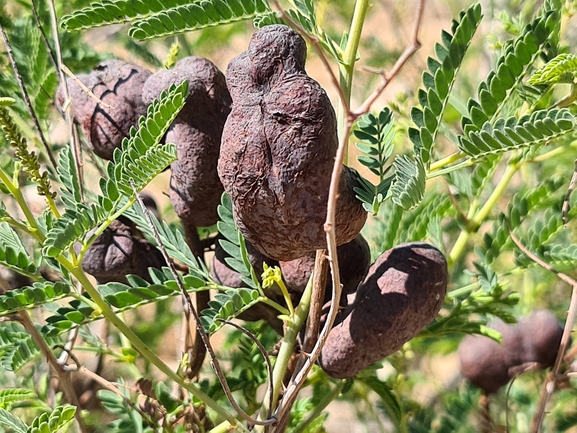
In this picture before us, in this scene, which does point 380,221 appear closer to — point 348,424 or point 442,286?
point 442,286

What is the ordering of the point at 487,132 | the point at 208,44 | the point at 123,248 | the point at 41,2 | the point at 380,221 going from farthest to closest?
the point at 208,44
the point at 41,2
the point at 380,221
the point at 123,248
the point at 487,132

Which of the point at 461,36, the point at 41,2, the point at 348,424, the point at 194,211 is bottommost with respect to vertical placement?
the point at 348,424

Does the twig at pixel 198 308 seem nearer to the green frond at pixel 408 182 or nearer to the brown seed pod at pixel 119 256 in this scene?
the brown seed pod at pixel 119 256

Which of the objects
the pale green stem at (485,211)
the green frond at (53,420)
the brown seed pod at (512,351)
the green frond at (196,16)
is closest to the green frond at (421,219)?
the pale green stem at (485,211)

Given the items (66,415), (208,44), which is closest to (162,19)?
(66,415)

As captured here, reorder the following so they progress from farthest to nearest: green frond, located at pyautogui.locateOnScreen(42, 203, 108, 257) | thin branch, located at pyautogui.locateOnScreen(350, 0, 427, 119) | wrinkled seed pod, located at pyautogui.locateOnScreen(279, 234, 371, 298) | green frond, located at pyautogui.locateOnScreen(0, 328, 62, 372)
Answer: green frond, located at pyautogui.locateOnScreen(0, 328, 62, 372), wrinkled seed pod, located at pyautogui.locateOnScreen(279, 234, 371, 298), green frond, located at pyautogui.locateOnScreen(42, 203, 108, 257), thin branch, located at pyautogui.locateOnScreen(350, 0, 427, 119)

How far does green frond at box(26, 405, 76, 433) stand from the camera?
0.72 metres

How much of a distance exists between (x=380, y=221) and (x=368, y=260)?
1.08ft

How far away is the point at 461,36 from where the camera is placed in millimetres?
723

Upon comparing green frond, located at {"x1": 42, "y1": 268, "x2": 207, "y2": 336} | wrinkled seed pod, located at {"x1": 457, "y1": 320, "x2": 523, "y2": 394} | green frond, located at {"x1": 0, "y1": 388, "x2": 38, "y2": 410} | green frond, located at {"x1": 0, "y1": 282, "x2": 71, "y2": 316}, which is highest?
green frond, located at {"x1": 0, "y1": 282, "x2": 71, "y2": 316}

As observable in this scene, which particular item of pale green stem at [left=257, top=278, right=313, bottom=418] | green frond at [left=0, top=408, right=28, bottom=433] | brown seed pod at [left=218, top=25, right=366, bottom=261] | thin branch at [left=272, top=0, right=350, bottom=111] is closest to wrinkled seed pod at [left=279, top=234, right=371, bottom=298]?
pale green stem at [left=257, top=278, right=313, bottom=418]

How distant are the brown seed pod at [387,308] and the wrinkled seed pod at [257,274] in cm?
10

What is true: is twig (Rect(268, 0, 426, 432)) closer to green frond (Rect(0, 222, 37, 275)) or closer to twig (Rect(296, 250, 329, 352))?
twig (Rect(296, 250, 329, 352))

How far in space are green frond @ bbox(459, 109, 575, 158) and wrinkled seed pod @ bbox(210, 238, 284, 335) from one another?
246mm
